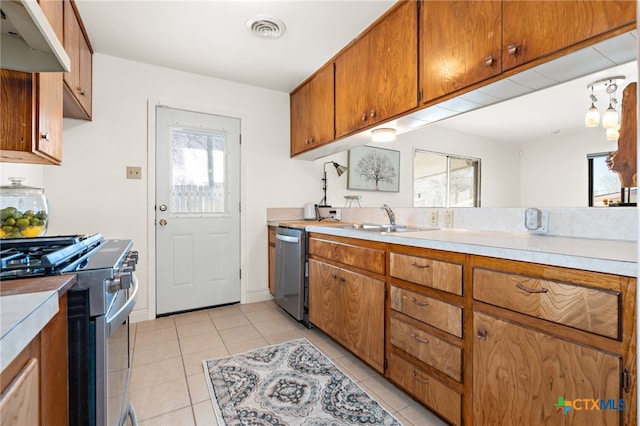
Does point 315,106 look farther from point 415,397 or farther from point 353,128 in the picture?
point 415,397

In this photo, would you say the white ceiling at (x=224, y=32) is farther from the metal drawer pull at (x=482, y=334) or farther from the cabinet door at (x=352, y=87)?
the metal drawer pull at (x=482, y=334)

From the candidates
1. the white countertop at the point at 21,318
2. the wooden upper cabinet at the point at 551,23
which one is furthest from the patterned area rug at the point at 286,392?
the wooden upper cabinet at the point at 551,23

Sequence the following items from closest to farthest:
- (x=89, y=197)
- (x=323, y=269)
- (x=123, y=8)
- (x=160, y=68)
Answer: (x=123, y=8)
(x=323, y=269)
(x=89, y=197)
(x=160, y=68)

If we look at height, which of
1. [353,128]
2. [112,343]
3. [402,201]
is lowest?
[112,343]

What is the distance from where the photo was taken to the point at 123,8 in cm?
204

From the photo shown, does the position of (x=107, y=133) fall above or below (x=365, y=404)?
above

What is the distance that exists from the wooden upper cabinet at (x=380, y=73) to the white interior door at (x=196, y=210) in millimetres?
1349

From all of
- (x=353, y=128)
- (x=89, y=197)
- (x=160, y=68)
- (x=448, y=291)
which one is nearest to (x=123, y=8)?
(x=160, y=68)

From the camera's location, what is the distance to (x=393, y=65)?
1.98 metres

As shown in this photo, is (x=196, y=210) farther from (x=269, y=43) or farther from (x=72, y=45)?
(x=269, y=43)

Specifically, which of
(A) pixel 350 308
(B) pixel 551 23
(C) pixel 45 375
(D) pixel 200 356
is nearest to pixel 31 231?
(C) pixel 45 375

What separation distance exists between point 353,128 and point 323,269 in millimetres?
1183

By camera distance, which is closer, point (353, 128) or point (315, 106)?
point (353, 128)

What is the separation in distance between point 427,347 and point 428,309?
0.19 meters
